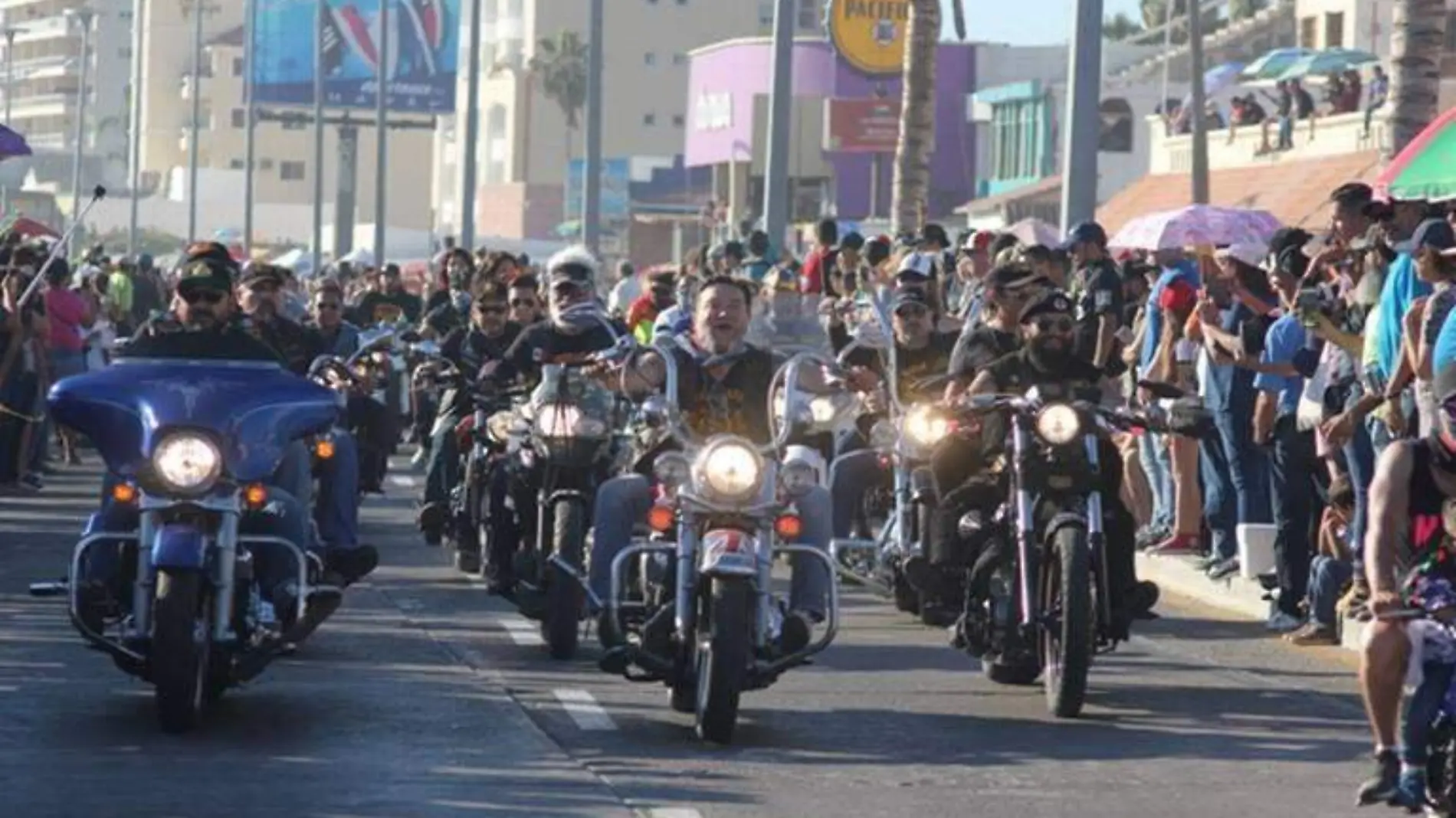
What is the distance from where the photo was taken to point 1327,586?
17156mm

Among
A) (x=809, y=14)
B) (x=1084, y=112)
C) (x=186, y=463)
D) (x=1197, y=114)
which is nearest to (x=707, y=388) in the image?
(x=186, y=463)

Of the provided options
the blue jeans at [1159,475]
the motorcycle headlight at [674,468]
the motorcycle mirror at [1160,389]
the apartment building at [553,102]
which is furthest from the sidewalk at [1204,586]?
the apartment building at [553,102]

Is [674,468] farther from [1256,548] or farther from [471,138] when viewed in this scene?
[471,138]

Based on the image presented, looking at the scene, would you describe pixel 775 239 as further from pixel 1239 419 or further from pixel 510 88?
pixel 510 88

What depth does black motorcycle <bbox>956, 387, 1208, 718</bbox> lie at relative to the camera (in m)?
13.6

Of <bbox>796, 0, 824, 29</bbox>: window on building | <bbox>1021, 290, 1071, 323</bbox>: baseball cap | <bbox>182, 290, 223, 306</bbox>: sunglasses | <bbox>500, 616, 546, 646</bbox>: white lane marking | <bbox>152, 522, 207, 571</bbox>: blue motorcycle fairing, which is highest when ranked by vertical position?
<bbox>796, 0, 824, 29</bbox>: window on building

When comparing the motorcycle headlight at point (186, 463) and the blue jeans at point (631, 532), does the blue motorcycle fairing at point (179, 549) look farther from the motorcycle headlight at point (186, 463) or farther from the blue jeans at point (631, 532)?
the blue jeans at point (631, 532)

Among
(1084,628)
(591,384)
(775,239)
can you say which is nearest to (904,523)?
(591,384)

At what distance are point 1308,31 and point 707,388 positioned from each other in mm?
71698

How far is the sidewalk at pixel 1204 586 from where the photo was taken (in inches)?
750

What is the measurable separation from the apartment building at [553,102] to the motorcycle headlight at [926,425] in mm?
135134

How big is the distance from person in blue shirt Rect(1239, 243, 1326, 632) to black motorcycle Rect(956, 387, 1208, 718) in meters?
3.47

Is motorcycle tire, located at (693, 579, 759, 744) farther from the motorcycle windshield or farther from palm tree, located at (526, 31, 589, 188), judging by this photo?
palm tree, located at (526, 31, 589, 188)

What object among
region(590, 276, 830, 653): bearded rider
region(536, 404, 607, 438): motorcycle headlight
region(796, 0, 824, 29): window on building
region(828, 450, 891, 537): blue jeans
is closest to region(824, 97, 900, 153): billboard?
region(796, 0, 824, 29): window on building
